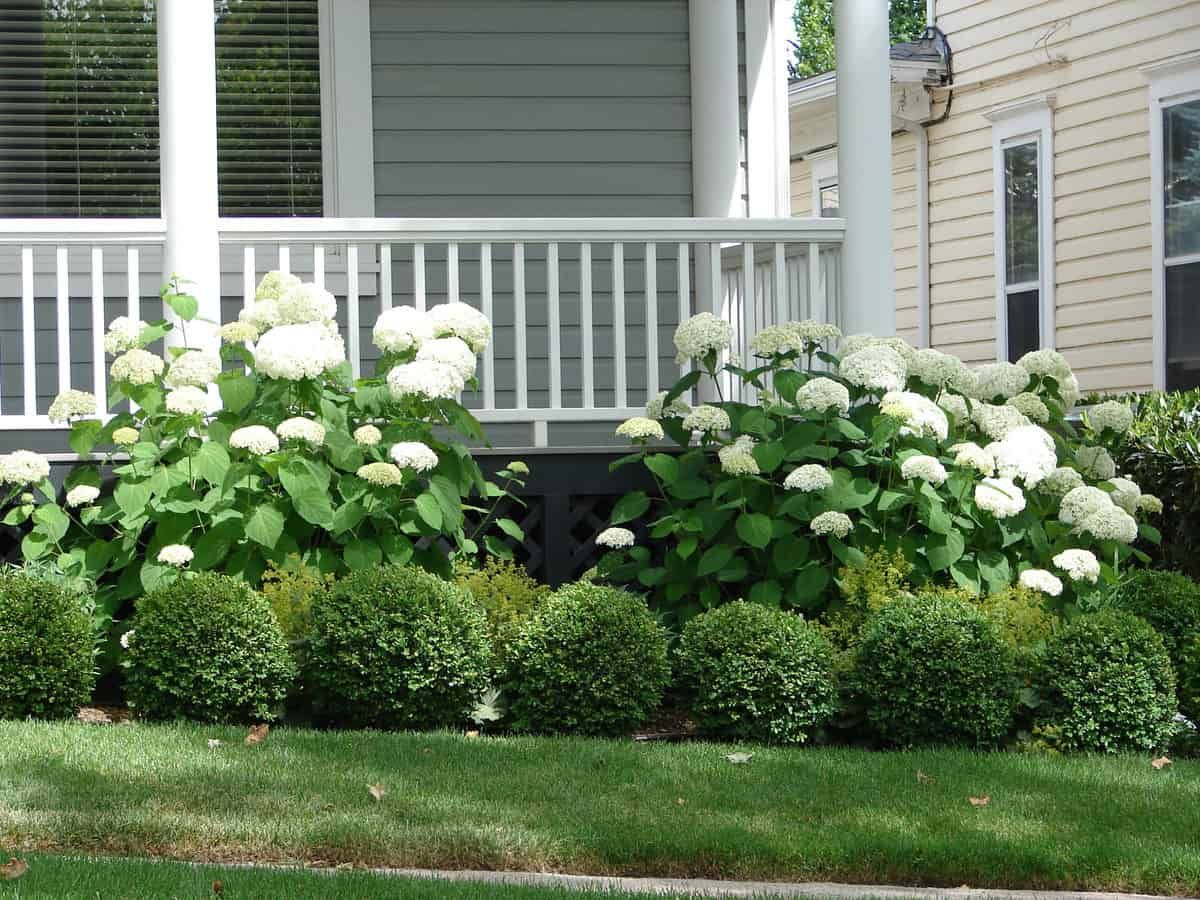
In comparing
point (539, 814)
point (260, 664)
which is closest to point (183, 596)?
point (260, 664)

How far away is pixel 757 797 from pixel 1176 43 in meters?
7.33

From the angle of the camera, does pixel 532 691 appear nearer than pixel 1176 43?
Yes

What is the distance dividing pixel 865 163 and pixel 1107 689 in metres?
2.67

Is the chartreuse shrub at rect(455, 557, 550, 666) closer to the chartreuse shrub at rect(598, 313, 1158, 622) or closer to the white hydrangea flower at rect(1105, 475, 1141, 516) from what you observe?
the chartreuse shrub at rect(598, 313, 1158, 622)

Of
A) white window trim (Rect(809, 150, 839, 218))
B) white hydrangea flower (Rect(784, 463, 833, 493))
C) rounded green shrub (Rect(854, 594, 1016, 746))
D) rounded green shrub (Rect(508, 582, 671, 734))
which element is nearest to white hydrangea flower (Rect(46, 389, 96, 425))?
rounded green shrub (Rect(508, 582, 671, 734))

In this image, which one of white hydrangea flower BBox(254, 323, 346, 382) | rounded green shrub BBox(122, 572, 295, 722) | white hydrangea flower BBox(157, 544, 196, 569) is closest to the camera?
rounded green shrub BBox(122, 572, 295, 722)

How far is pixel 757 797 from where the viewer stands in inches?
168

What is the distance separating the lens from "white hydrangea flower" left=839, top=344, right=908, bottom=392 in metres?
5.84

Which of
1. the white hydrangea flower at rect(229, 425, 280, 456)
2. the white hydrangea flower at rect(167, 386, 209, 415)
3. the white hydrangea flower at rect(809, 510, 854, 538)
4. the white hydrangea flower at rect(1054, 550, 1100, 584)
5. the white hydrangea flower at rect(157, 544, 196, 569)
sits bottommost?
the white hydrangea flower at rect(1054, 550, 1100, 584)

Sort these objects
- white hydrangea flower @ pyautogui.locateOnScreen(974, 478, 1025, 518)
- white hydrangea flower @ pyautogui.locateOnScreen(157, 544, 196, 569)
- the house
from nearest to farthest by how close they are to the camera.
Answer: white hydrangea flower @ pyautogui.locateOnScreen(157, 544, 196, 569)
white hydrangea flower @ pyautogui.locateOnScreen(974, 478, 1025, 518)
the house

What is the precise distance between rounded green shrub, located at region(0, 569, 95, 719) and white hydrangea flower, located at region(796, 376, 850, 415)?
111 inches

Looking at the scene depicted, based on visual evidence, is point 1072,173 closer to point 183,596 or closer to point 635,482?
point 635,482

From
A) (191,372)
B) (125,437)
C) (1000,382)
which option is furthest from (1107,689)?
(125,437)

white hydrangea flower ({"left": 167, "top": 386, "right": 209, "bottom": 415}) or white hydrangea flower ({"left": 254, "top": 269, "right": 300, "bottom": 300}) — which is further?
white hydrangea flower ({"left": 254, "top": 269, "right": 300, "bottom": 300})
